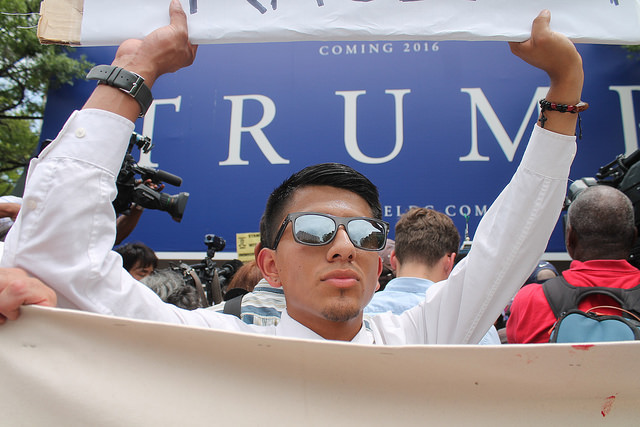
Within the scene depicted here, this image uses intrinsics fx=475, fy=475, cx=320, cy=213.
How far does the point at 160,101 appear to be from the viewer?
528 cm

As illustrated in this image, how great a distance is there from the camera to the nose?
4.14 feet

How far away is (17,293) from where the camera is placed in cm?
100

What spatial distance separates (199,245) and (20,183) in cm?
199

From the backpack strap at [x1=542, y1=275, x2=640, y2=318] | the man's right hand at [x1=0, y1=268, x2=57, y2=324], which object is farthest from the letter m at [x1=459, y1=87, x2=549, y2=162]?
the man's right hand at [x1=0, y1=268, x2=57, y2=324]

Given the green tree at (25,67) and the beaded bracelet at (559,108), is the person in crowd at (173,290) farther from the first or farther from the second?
the green tree at (25,67)

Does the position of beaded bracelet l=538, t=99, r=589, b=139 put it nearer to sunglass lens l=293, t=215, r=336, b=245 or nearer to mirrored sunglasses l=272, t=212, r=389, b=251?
mirrored sunglasses l=272, t=212, r=389, b=251

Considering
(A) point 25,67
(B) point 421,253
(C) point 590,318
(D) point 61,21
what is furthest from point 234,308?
(A) point 25,67

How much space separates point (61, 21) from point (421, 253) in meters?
1.73

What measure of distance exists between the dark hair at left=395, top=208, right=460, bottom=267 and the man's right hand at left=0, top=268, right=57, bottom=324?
5.41ft

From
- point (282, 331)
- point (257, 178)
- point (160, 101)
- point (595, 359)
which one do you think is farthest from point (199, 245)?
point (595, 359)

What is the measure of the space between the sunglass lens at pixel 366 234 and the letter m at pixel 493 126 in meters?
3.77

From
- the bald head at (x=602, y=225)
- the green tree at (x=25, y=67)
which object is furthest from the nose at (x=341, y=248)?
the green tree at (x=25, y=67)

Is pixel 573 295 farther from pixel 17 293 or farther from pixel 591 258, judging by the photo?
pixel 17 293

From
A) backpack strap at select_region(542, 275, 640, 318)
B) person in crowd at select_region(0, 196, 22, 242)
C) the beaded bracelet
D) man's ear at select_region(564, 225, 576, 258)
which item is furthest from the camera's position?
person in crowd at select_region(0, 196, 22, 242)
